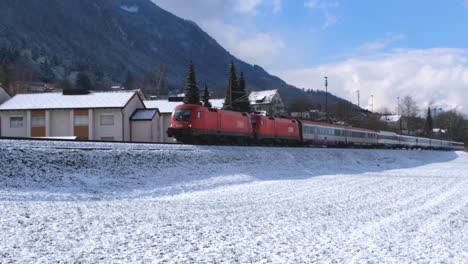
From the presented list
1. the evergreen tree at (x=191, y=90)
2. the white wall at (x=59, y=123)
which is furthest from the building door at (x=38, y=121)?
the evergreen tree at (x=191, y=90)

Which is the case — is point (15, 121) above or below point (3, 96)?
below

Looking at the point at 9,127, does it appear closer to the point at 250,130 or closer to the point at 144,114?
the point at 144,114

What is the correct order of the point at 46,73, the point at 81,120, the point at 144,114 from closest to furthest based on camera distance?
the point at 81,120, the point at 144,114, the point at 46,73

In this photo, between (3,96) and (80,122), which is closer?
(80,122)

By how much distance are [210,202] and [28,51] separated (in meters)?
190

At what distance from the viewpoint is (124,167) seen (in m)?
21.5

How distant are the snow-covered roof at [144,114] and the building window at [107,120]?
2199 mm

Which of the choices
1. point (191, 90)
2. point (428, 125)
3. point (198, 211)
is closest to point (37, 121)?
point (191, 90)

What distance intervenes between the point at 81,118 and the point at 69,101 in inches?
128

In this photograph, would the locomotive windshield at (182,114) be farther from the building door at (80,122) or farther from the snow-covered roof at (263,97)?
the snow-covered roof at (263,97)

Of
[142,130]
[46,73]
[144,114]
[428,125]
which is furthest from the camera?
[46,73]

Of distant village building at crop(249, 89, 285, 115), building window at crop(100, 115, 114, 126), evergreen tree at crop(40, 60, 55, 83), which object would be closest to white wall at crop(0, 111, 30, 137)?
building window at crop(100, 115, 114, 126)

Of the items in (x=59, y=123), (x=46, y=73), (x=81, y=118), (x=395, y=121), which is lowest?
(x=59, y=123)

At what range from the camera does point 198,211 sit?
560 inches
